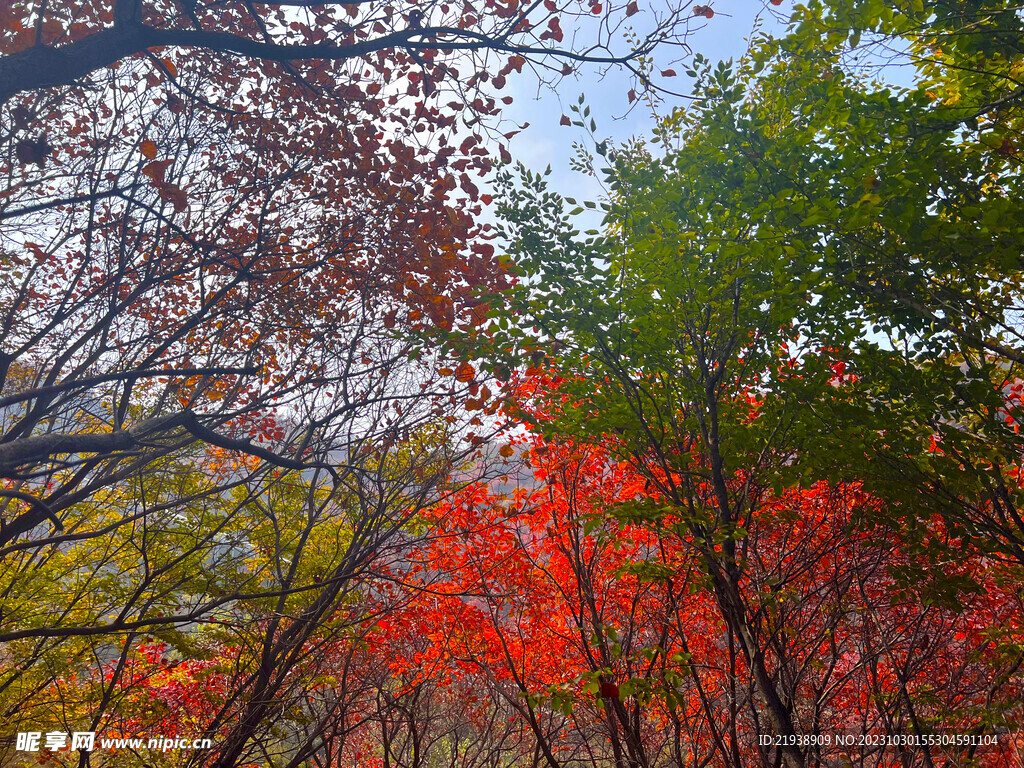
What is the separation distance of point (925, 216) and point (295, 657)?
9.05m

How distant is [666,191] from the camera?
4934 millimetres

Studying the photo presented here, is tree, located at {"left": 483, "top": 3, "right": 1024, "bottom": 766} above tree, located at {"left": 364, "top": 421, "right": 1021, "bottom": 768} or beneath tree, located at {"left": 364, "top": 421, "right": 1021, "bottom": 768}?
above

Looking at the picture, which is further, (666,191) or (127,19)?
(666,191)

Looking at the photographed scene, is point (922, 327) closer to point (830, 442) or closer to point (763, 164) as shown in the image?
point (830, 442)

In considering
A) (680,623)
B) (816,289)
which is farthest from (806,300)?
(680,623)

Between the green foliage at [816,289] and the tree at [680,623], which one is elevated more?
the green foliage at [816,289]

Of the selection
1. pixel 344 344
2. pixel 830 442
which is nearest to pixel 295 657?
pixel 344 344

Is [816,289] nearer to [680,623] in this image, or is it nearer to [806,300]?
[806,300]

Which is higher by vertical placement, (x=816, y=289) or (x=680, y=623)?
(x=816, y=289)

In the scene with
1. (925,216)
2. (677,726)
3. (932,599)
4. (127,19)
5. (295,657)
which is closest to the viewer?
(127,19)

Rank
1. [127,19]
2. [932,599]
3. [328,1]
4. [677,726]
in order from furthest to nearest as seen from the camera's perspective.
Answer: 1. [677,726]
2. [932,599]
3. [328,1]
4. [127,19]

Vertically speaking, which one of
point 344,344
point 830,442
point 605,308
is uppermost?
point 344,344

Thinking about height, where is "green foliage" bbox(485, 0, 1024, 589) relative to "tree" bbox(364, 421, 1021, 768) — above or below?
above

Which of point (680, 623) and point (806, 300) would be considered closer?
point (806, 300)
